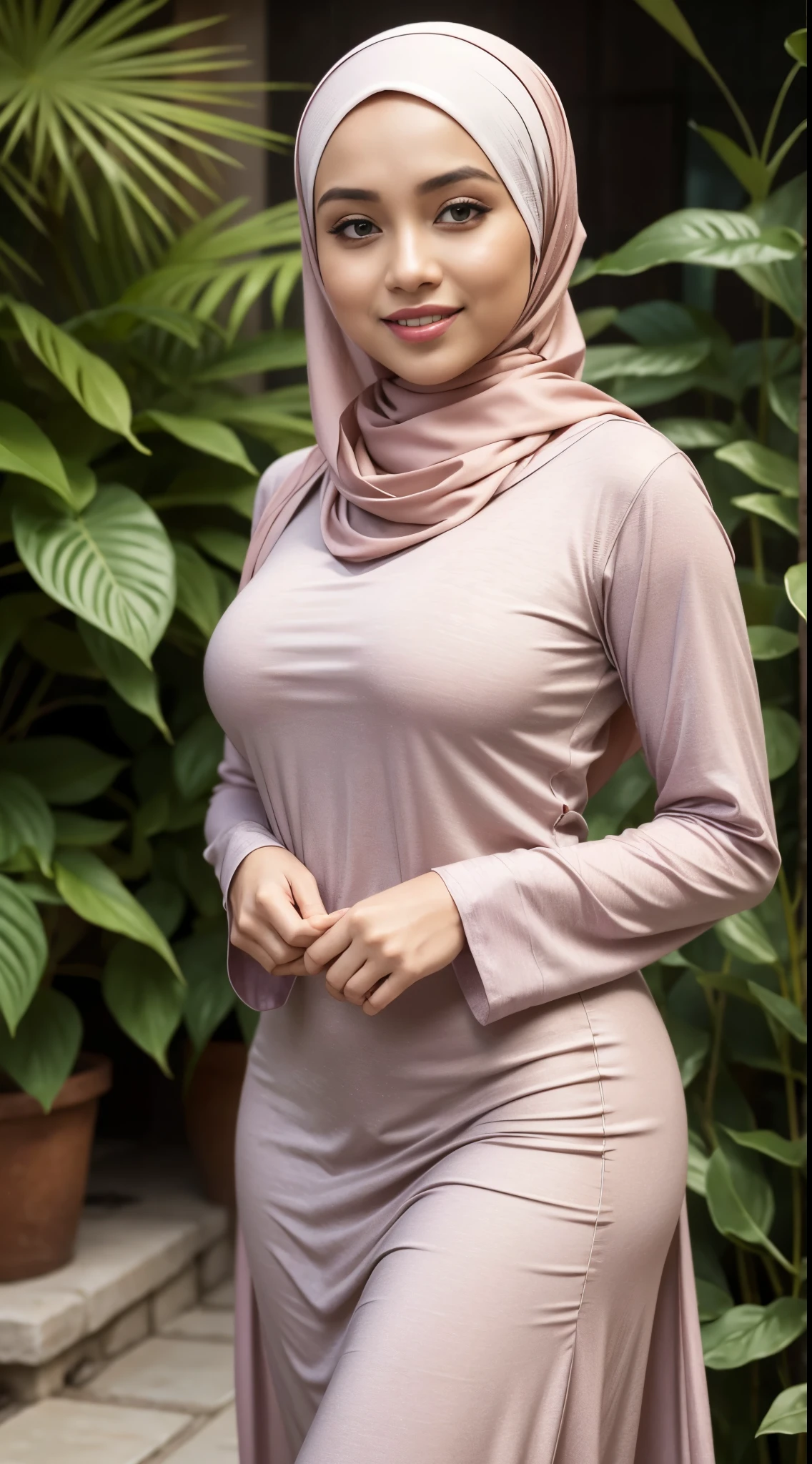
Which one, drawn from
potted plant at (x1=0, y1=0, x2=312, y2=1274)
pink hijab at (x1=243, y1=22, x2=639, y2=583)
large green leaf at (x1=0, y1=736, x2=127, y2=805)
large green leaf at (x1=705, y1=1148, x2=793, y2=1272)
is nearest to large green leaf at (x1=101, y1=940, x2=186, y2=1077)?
Answer: potted plant at (x1=0, y1=0, x2=312, y2=1274)

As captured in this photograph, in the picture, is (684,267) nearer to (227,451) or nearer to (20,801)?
(227,451)

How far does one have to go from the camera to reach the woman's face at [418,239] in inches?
41.0

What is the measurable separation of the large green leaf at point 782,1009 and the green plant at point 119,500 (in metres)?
0.82

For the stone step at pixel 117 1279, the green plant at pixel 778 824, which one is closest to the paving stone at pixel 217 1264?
the stone step at pixel 117 1279

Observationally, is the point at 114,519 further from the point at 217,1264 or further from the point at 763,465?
the point at 217,1264

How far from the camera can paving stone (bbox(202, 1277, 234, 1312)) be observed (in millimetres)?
2463

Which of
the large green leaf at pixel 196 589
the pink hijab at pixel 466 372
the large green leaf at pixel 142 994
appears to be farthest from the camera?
the large green leaf at pixel 142 994

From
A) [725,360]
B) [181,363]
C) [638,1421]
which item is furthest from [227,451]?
[638,1421]

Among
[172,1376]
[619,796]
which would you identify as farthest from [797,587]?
[172,1376]

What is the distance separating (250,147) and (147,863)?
1.32 m

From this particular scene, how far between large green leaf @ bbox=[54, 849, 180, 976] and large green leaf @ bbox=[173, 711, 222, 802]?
18cm

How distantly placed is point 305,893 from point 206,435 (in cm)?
113

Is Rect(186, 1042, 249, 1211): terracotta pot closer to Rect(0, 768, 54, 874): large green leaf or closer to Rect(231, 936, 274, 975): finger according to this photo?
Rect(0, 768, 54, 874): large green leaf

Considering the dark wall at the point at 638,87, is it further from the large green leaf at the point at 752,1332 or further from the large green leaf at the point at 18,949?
the large green leaf at the point at 752,1332
